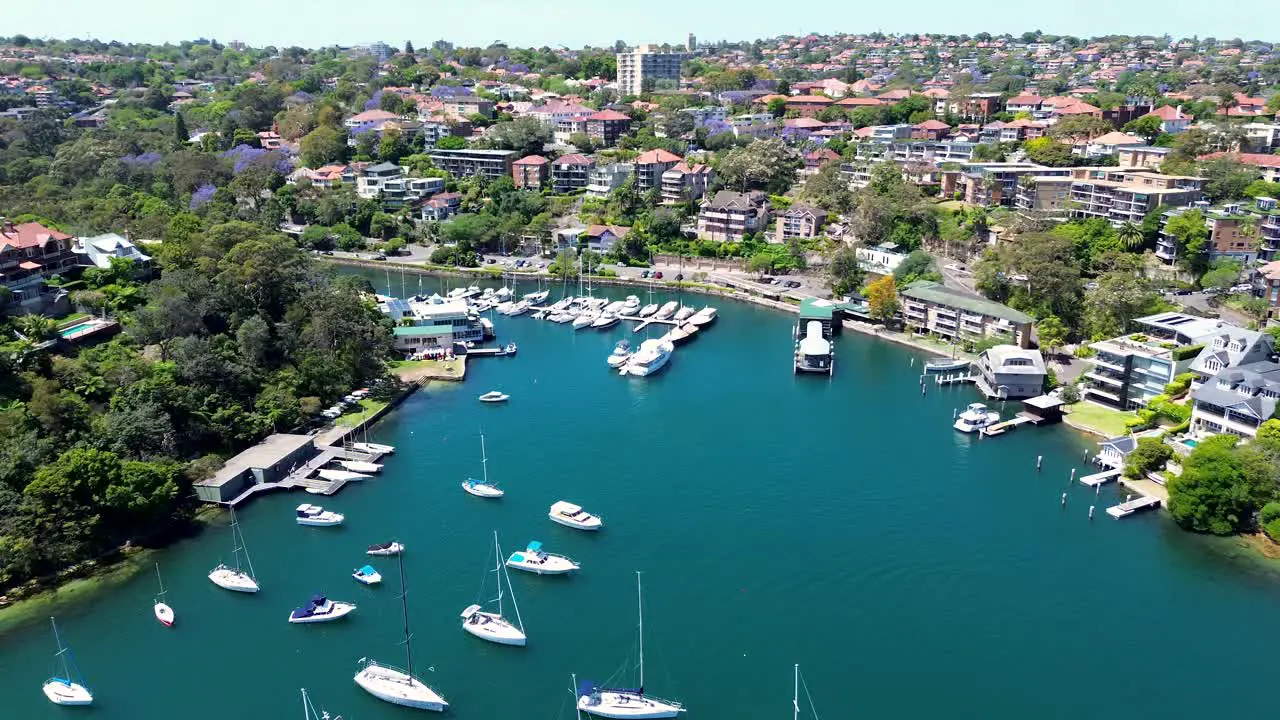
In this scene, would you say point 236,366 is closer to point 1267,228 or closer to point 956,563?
point 956,563

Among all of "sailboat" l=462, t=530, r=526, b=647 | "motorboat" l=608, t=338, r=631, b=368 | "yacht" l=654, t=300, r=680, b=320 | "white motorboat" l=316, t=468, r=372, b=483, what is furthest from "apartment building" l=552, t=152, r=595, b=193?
"sailboat" l=462, t=530, r=526, b=647

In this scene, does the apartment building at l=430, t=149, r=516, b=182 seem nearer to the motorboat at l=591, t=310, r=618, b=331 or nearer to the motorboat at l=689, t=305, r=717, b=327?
the motorboat at l=591, t=310, r=618, b=331

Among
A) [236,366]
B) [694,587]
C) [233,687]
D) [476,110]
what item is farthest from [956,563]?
[476,110]

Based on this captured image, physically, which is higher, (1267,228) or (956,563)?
(1267,228)

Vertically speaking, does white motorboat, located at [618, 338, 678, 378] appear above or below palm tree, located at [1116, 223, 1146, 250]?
below

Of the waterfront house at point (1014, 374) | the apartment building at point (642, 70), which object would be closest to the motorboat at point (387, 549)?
the waterfront house at point (1014, 374)
